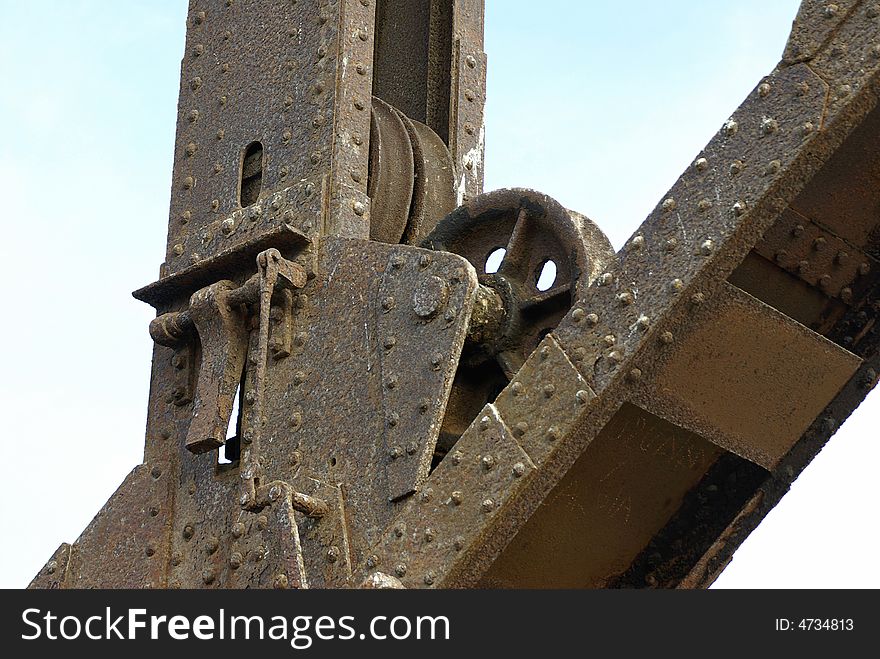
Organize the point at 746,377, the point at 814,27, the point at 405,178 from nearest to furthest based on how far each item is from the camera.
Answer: the point at 814,27
the point at 746,377
the point at 405,178

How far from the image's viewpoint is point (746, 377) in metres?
4.89

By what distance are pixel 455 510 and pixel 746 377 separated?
3.11ft

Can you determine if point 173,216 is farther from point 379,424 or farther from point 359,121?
point 379,424

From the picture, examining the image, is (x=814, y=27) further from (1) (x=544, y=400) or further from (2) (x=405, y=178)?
(2) (x=405, y=178)

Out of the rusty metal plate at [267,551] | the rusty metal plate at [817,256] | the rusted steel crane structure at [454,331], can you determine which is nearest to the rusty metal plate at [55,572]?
the rusted steel crane structure at [454,331]

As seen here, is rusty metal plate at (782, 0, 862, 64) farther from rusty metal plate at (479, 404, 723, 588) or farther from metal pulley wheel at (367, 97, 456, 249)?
metal pulley wheel at (367, 97, 456, 249)

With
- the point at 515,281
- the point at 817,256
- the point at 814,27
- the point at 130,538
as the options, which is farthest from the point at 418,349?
the point at 814,27

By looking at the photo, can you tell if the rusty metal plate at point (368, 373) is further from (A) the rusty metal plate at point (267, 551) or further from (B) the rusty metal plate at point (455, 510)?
(B) the rusty metal plate at point (455, 510)

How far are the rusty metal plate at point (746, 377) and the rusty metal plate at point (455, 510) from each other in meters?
0.42

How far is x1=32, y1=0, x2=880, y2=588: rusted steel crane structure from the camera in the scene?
4648 mm

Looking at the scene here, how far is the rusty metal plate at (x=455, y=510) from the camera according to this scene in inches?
184

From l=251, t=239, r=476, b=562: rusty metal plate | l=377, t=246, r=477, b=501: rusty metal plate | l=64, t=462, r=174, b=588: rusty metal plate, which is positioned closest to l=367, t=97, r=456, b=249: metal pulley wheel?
l=251, t=239, r=476, b=562: rusty metal plate

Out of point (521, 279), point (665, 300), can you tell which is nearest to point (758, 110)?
point (665, 300)

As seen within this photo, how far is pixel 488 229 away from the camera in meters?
6.07
